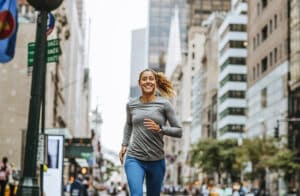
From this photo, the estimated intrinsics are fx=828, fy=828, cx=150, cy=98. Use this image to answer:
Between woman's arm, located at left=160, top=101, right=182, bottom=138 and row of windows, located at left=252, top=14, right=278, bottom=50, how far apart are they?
255 ft

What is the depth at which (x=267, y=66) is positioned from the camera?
8919 cm

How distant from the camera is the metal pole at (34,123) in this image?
10.0 metres

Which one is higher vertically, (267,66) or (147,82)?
(267,66)

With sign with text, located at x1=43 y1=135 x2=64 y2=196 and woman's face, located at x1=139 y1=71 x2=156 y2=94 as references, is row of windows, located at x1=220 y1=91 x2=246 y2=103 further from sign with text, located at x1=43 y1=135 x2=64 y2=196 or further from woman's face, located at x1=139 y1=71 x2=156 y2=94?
woman's face, located at x1=139 y1=71 x2=156 y2=94

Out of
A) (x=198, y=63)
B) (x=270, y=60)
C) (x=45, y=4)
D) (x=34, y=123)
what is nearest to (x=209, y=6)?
(x=198, y=63)

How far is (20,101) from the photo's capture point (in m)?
63.9

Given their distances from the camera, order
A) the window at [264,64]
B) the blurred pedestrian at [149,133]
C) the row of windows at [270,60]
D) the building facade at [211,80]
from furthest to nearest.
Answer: the building facade at [211,80] → the window at [264,64] → the row of windows at [270,60] → the blurred pedestrian at [149,133]

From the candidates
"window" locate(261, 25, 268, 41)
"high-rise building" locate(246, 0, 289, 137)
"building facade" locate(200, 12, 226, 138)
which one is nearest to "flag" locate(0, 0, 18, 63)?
"high-rise building" locate(246, 0, 289, 137)

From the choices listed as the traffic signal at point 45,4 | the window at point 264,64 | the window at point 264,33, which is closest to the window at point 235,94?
the window at point 264,33

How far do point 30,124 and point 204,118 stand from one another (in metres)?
144

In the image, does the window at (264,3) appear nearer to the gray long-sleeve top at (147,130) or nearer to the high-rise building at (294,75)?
the high-rise building at (294,75)

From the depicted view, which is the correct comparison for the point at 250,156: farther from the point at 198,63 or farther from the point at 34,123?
the point at 198,63

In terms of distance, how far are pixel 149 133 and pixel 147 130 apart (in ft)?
0.13

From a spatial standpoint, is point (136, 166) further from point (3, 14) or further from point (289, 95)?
point (289, 95)
